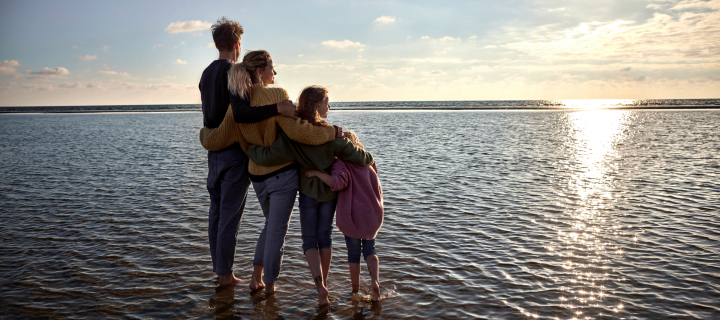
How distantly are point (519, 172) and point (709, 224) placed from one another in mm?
5189

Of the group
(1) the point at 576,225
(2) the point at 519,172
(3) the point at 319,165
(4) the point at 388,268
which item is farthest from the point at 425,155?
(3) the point at 319,165

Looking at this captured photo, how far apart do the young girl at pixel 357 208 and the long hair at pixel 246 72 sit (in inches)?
35.8

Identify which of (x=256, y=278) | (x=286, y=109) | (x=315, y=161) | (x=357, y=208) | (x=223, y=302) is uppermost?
(x=286, y=109)

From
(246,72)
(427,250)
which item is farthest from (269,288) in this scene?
→ (427,250)

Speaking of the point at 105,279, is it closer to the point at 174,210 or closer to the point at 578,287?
the point at 174,210

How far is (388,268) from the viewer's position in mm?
5000

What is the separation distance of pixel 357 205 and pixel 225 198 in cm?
124

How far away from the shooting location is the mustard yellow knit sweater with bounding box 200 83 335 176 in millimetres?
3725

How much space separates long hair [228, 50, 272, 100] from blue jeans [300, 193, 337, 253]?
106 centimetres

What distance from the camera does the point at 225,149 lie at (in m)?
4.02

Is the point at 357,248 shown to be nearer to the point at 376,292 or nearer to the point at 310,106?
the point at 376,292

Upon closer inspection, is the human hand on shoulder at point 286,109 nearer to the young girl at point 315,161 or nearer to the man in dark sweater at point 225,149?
the man in dark sweater at point 225,149

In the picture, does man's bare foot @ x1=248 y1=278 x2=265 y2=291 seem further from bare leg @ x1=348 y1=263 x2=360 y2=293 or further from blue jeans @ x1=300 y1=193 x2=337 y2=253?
bare leg @ x1=348 y1=263 x2=360 y2=293

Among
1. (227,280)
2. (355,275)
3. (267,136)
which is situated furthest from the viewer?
(227,280)
